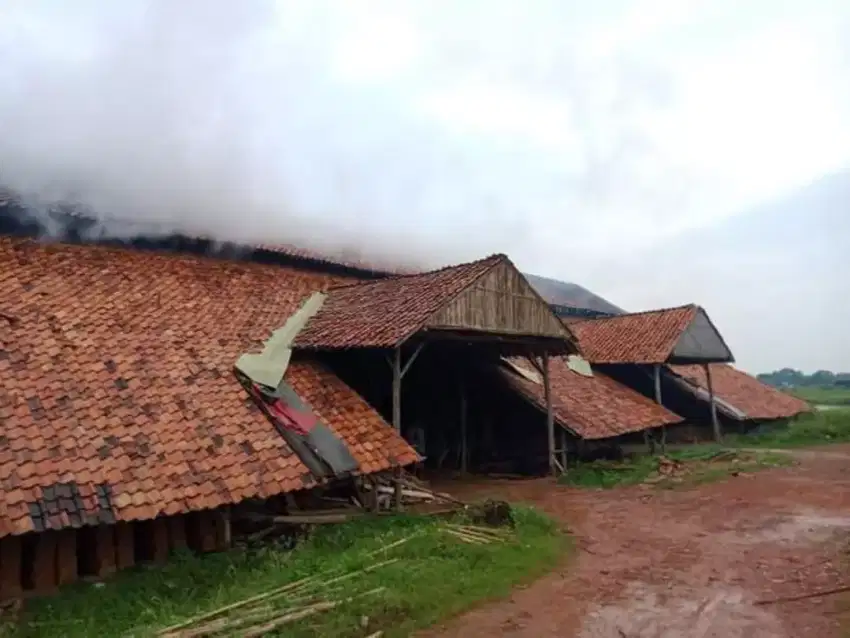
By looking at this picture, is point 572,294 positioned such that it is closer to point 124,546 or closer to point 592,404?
point 592,404

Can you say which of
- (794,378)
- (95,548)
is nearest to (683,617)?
(95,548)

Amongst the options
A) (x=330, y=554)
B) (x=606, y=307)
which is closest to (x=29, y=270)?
(x=330, y=554)

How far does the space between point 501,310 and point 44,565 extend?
30.0 feet

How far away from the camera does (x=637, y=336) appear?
24422 mm

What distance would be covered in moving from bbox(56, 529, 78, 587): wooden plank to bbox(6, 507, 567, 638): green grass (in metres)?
0.24

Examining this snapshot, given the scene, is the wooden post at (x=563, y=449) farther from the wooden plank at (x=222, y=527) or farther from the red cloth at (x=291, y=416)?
the wooden plank at (x=222, y=527)

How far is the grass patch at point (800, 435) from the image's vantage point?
79.4 ft

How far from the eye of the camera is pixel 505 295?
14.0 metres

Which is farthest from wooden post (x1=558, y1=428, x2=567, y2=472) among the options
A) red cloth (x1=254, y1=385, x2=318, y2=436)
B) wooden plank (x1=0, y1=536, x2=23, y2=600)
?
wooden plank (x1=0, y1=536, x2=23, y2=600)

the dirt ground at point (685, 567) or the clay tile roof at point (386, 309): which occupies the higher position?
the clay tile roof at point (386, 309)

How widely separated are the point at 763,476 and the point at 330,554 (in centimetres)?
1223

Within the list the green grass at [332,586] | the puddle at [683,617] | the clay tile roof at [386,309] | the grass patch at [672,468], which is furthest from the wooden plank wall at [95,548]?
the grass patch at [672,468]

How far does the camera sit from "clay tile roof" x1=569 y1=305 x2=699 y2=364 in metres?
22.9

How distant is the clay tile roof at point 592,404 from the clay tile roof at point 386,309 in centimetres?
503
